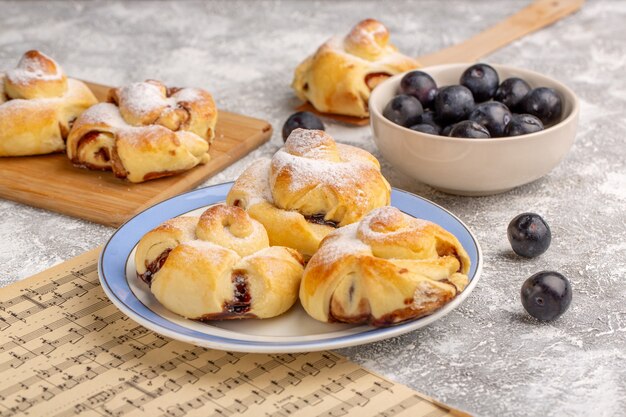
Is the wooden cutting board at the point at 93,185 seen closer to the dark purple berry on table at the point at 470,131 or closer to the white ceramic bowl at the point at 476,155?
the white ceramic bowl at the point at 476,155

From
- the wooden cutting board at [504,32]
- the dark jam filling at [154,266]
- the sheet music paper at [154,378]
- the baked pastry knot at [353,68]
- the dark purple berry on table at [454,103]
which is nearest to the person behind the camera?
the sheet music paper at [154,378]

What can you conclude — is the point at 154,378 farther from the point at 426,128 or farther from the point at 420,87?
the point at 420,87

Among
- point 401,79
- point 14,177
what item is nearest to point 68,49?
point 14,177

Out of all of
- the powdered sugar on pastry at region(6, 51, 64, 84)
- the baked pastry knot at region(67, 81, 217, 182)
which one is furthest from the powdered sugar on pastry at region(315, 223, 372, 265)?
the powdered sugar on pastry at region(6, 51, 64, 84)

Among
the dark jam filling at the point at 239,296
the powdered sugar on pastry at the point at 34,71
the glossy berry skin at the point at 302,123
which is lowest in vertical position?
the glossy berry skin at the point at 302,123

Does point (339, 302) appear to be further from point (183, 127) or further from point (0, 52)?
point (0, 52)

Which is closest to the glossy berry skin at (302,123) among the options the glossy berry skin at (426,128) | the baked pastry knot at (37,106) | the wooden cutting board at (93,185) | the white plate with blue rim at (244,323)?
the wooden cutting board at (93,185)

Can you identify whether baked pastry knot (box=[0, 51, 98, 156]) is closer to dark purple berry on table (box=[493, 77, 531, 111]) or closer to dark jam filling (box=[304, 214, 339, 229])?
dark jam filling (box=[304, 214, 339, 229])
